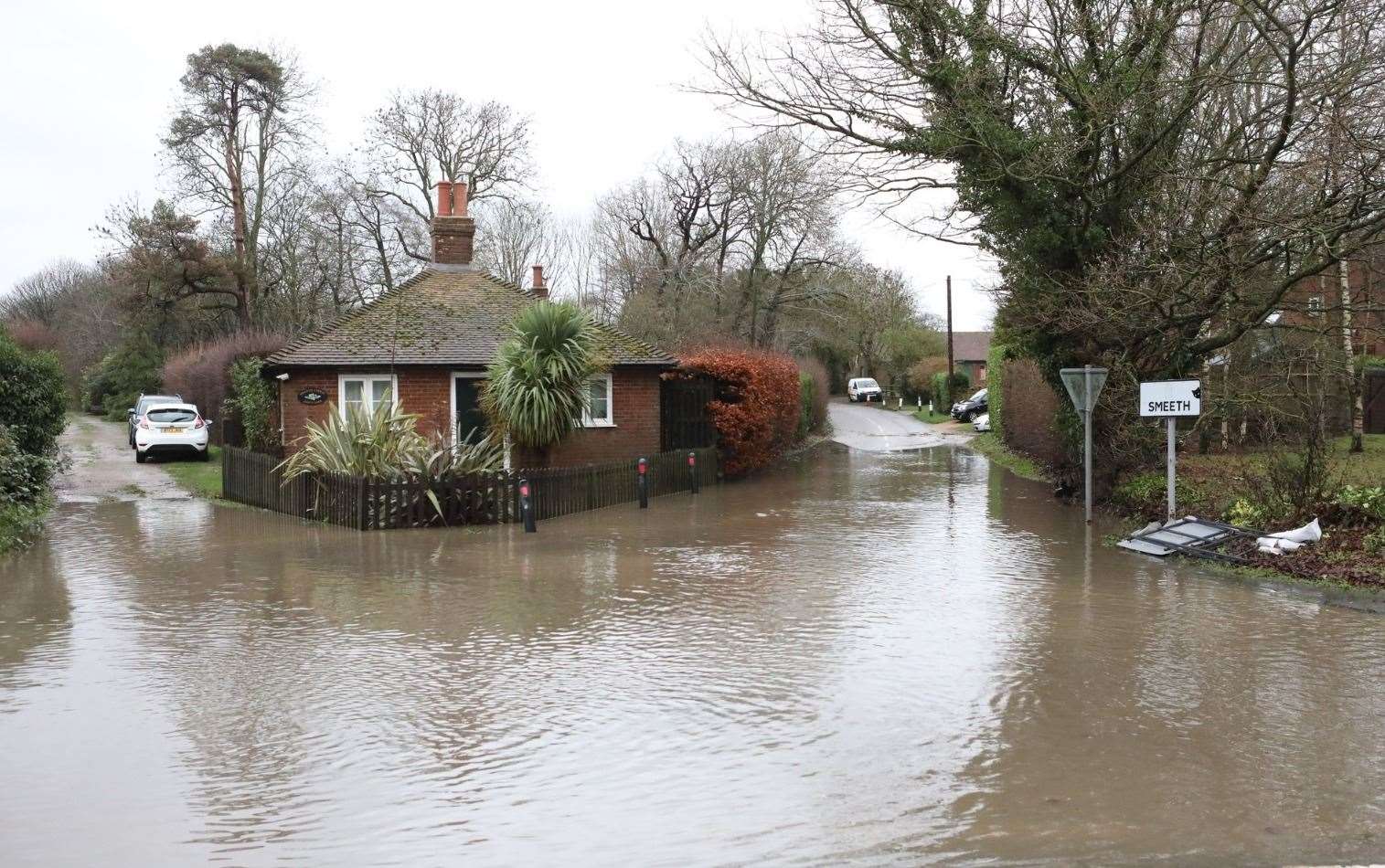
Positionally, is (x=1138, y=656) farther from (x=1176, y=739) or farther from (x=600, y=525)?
(x=600, y=525)

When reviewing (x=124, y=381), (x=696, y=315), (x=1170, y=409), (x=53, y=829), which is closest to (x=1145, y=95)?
(x=1170, y=409)

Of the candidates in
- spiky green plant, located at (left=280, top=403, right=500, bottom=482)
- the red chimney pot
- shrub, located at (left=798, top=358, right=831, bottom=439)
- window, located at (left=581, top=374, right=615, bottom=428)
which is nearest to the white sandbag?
spiky green plant, located at (left=280, top=403, right=500, bottom=482)

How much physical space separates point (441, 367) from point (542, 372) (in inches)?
161

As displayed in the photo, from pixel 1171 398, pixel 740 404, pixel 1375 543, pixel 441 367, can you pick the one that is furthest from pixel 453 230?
pixel 1375 543

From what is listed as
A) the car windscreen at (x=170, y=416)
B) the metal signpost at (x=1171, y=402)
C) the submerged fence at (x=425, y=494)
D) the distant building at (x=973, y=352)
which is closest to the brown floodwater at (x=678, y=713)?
the metal signpost at (x=1171, y=402)

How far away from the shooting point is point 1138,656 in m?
8.70

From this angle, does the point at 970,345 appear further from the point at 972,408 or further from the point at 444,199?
the point at 444,199

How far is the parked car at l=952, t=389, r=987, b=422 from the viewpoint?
50875 millimetres

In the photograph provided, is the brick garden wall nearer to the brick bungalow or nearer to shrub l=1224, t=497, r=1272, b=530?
shrub l=1224, t=497, r=1272, b=530

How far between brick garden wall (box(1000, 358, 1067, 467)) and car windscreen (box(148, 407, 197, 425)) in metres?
19.9

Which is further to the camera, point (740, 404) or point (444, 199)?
point (444, 199)

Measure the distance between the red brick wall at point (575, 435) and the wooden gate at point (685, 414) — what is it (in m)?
0.53

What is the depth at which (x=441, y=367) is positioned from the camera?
22.0 meters

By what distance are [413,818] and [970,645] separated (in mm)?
5089
